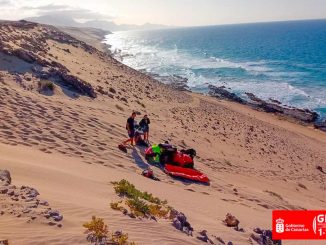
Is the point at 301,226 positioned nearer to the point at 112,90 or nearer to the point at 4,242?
the point at 4,242

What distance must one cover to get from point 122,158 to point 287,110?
28.3 metres

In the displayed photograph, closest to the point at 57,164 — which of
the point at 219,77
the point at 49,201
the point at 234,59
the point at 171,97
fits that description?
the point at 49,201

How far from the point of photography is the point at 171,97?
103 feet

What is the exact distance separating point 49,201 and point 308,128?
1169 inches

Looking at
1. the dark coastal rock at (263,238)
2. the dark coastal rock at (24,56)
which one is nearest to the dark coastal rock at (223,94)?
the dark coastal rock at (24,56)

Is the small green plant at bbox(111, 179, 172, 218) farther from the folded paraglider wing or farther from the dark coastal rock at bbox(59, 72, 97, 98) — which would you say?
the dark coastal rock at bbox(59, 72, 97, 98)

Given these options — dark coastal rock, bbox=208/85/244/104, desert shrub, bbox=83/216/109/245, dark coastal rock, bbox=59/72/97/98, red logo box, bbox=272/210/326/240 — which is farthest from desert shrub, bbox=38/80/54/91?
dark coastal rock, bbox=208/85/244/104

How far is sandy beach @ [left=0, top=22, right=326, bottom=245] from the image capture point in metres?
7.50

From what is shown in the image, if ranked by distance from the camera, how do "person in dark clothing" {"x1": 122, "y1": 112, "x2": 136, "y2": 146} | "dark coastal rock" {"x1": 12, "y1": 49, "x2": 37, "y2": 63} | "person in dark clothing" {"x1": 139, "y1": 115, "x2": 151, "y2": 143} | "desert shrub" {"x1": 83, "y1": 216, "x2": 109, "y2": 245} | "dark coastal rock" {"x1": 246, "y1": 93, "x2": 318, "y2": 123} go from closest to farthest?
"desert shrub" {"x1": 83, "y1": 216, "x2": 109, "y2": 245} → "person in dark clothing" {"x1": 122, "y1": 112, "x2": 136, "y2": 146} → "person in dark clothing" {"x1": 139, "y1": 115, "x2": 151, "y2": 143} → "dark coastal rock" {"x1": 12, "y1": 49, "x2": 37, "y2": 63} → "dark coastal rock" {"x1": 246, "y1": 93, "x2": 318, "y2": 123}

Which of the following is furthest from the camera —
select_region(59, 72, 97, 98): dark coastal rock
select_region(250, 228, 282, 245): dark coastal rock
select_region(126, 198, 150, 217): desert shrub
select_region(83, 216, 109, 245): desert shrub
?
select_region(59, 72, 97, 98): dark coastal rock

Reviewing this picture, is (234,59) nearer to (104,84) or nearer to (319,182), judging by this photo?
(104,84)

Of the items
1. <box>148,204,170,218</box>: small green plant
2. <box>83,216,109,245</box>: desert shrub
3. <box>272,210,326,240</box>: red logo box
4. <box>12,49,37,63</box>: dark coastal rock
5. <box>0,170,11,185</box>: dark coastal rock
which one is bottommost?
<box>272,210,326,240</box>: red logo box

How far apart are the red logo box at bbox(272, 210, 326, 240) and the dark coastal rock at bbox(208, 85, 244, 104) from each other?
1310 inches

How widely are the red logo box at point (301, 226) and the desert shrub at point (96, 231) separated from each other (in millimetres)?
4365
